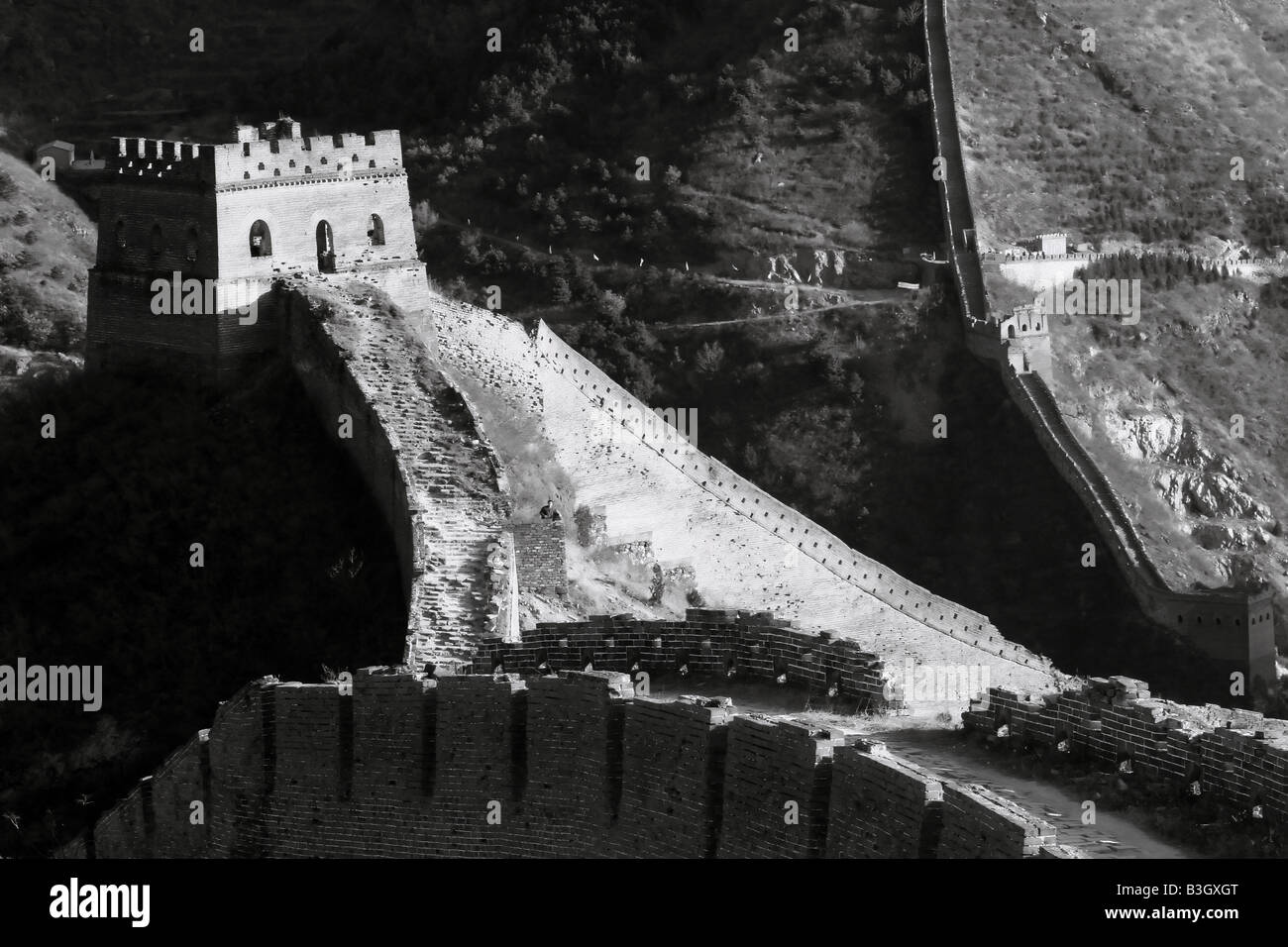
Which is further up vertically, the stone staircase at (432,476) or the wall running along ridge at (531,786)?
the stone staircase at (432,476)

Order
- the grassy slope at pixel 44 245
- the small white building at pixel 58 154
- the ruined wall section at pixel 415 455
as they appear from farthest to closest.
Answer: the small white building at pixel 58 154 → the grassy slope at pixel 44 245 → the ruined wall section at pixel 415 455

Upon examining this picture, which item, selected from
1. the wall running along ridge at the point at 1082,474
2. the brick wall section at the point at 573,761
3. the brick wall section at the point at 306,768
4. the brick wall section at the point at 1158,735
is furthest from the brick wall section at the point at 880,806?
the wall running along ridge at the point at 1082,474

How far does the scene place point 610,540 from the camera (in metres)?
51.8

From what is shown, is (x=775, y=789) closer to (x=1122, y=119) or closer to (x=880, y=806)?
(x=880, y=806)

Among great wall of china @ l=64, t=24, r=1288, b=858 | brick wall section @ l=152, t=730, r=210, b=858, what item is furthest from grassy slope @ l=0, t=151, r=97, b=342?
brick wall section @ l=152, t=730, r=210, b=858

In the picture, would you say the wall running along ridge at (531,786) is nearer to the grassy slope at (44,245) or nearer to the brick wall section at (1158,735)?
the brick wall section at (1158,735)

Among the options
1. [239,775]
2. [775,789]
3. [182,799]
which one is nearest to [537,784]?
[775,789]

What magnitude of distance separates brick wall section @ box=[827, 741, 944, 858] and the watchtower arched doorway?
23888mm

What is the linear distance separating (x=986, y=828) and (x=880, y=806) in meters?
1.58

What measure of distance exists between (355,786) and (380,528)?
466 inches

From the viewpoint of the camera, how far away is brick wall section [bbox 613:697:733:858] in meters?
28.3

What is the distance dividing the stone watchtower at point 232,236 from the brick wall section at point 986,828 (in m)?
24.4

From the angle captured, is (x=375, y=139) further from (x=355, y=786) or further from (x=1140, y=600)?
(x=1140, y=600)

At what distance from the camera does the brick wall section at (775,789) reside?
1064 inches
